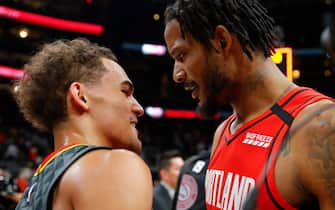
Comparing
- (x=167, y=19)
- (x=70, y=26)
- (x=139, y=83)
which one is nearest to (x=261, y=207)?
(x=167, y=19)

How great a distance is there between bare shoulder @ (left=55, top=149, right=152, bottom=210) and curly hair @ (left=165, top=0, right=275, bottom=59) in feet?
1.86

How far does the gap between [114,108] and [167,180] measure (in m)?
3.77

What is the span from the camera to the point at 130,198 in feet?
4.58

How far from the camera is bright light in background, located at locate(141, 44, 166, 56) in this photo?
16.4 meters

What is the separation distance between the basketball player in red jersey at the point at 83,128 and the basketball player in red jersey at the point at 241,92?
0.28 metres

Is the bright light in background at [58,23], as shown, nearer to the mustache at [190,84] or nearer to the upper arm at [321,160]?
the mustache at [190,84]

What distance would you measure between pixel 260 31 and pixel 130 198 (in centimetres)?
83

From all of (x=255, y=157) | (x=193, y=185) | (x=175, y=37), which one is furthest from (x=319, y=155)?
(x=193, y=185)

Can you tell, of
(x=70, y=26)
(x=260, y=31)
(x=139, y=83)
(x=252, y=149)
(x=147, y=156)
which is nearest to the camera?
(x=252, y=149)

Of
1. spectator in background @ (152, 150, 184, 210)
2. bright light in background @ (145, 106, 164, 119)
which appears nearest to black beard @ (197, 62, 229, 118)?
spectator in background @ (152, 150, 184, 210)

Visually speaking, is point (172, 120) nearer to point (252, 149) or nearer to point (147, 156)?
point (147, 156)

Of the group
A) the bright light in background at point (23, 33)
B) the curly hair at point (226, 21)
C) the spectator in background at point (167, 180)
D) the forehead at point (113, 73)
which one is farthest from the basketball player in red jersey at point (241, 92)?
the bright light in background at point (23, 33)

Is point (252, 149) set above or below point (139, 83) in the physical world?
above

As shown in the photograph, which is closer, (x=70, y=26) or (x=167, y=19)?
(x=167, y=19)
